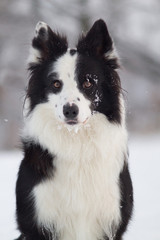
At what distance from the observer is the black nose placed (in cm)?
443

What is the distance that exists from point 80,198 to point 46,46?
1.56 metres

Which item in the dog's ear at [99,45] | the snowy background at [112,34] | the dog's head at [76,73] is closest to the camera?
the dog's head at [76,73]

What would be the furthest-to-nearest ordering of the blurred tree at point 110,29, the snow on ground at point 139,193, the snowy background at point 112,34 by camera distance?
the blurred tree at point 110,29 → the snowy background at point 112,34 → the snow on ground at point 139,193

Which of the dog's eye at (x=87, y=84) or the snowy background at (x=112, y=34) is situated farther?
the snowy background at (x=112, y=34)

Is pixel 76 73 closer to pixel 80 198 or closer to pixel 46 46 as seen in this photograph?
pixel 46 46

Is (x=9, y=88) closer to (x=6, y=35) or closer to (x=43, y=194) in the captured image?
(x=6, y=35)

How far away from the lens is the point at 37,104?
16.2 feet

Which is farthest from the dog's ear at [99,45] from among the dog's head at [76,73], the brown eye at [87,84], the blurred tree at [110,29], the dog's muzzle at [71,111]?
the blurred tree at [110,29]

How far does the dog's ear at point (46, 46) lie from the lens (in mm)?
5005

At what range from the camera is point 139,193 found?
26.9 feet

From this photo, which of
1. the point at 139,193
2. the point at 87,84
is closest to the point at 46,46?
the point at 87,84

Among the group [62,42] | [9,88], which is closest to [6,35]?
[9,88]

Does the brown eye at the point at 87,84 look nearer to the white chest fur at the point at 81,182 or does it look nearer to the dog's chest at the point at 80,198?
the white chest fur at the point at 81,182

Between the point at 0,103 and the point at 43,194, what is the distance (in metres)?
14.0
